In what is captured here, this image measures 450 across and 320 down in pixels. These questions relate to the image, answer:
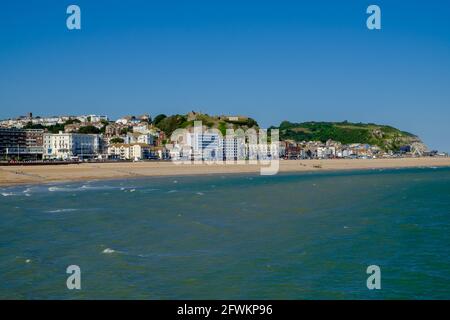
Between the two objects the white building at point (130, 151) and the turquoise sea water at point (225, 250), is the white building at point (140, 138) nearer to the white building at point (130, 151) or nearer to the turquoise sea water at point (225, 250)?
the white building at point (130, 151)

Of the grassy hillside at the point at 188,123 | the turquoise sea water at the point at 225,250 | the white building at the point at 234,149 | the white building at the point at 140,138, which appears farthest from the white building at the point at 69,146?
the turquoise sea water at the point at 225,250

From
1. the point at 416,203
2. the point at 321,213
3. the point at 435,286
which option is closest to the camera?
the point at 435,286

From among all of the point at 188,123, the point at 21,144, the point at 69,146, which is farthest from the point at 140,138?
the point at 21,144

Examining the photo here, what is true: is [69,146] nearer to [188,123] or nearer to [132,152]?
[132,152]
